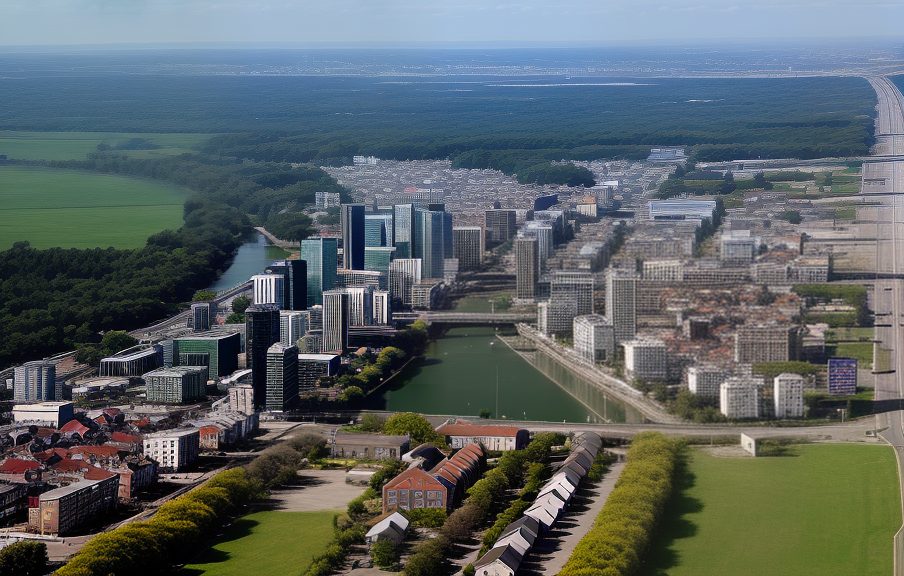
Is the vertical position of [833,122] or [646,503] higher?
[833,122]

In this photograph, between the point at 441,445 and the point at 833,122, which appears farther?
the point at 833,122

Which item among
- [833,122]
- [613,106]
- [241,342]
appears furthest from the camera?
[613,106]

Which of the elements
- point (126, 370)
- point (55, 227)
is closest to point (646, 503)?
point (126, 370)

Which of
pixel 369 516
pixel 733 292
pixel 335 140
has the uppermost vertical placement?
pixel 335 140

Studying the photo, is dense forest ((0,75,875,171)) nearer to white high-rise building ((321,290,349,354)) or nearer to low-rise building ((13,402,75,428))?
white high-rise building ((321,290,349,354))

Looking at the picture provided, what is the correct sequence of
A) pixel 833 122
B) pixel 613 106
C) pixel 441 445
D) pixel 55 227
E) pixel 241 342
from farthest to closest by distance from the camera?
1. pixel 613 106
2. pixel 833 122
3. pixel 55 227
4. pixel 241 342
5. pixel 441 445

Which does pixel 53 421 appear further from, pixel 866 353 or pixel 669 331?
pixel 866 353

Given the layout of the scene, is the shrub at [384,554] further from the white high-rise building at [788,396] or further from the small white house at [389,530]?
the white high-rise building at [788,396]

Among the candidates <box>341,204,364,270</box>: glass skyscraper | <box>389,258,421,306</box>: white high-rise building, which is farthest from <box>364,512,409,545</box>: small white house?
<box>341,204,364,270</box>: glass skyscraper
